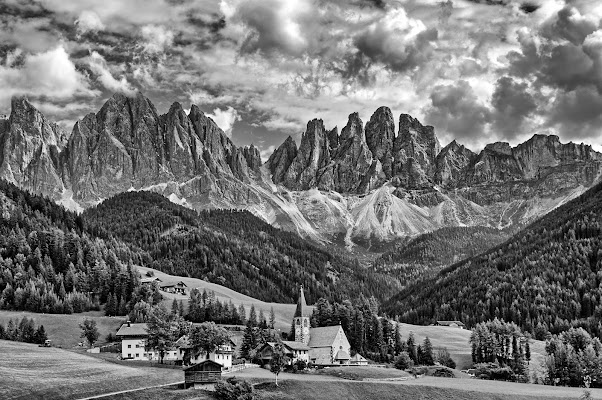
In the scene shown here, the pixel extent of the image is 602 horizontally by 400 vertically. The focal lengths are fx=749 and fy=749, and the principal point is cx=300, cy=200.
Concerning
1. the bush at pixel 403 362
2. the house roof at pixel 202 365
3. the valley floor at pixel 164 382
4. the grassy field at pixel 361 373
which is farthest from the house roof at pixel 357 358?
the house roof at pixel 202 365

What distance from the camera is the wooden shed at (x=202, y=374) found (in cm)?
10194

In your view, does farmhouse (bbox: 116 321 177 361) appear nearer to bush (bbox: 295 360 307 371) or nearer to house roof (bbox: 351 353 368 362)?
bush (bbox: 295 360 307 371)

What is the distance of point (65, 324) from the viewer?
16362cm

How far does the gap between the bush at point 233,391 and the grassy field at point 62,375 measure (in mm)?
9809

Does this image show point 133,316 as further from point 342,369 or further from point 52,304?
point 342,369

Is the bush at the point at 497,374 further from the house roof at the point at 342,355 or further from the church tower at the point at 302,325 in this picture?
the church tower at the point at 302,325

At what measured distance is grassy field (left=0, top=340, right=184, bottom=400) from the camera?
83269 mm

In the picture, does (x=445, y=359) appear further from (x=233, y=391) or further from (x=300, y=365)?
(x=233, y=391)

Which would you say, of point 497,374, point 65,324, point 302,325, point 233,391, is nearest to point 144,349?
point 65,324

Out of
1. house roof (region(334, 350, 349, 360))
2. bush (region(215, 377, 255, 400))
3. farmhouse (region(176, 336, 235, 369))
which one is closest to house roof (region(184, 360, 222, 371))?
bush (region(215, 377, 255, 400))

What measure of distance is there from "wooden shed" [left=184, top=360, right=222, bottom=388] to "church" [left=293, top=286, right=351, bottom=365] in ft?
149

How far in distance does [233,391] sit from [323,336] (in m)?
66.0

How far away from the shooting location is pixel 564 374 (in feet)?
477

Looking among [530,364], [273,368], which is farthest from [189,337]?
[530,364]
